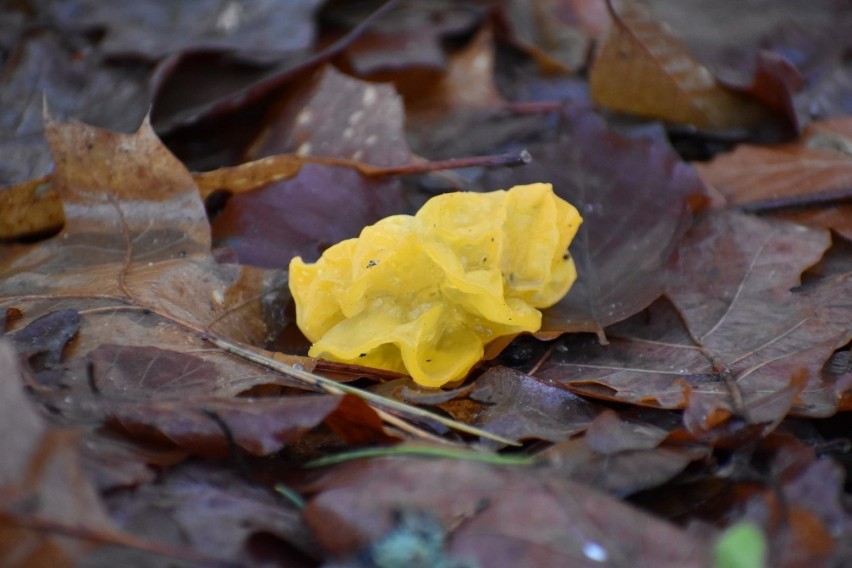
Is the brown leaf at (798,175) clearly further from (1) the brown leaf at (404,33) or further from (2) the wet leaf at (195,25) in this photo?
(2) the wet leaf at (195,25)

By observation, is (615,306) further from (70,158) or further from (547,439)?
(70,158)

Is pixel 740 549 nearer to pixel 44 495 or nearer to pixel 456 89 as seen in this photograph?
pixel 44 495

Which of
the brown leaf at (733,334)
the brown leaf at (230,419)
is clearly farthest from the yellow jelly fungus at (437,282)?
the brown leaf at (230,419)

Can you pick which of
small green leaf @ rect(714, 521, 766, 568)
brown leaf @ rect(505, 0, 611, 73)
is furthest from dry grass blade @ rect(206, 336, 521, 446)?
brown leaf @ rect(505, 0, 611, 73)

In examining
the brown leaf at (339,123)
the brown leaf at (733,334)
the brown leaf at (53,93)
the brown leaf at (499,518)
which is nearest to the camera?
the brown leaf at (499,518)

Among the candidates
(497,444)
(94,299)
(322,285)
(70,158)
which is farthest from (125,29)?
(497,444)

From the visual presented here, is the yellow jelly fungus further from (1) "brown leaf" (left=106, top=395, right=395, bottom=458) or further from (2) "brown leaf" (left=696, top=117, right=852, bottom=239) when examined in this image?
(2) "brown leaf" (left=696, top=117, right=852, bottom=239)
